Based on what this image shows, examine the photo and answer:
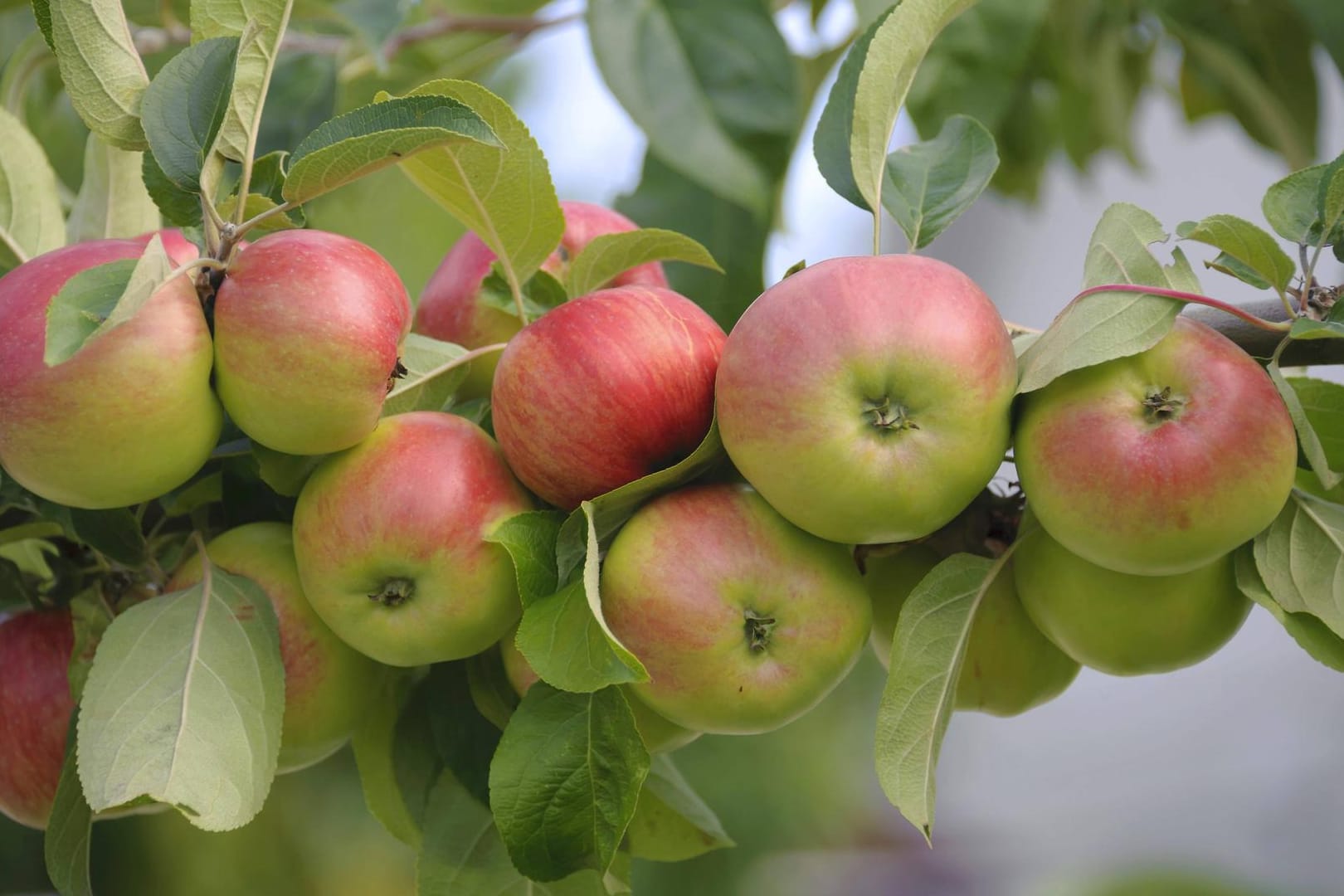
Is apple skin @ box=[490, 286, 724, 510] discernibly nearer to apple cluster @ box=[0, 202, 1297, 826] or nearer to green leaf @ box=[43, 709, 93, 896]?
apple cluster @ box=[0, 202, 1297, 826]

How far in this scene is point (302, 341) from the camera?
15.1 inches

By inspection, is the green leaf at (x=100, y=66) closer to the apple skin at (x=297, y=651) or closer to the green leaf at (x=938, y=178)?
the apple skin at (x=297, y=651)

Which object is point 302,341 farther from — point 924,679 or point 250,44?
point 924,679

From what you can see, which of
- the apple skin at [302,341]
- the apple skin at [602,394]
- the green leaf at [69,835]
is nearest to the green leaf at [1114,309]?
the apple skin at [602,394]

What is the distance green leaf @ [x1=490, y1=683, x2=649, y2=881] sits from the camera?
0.40 meters

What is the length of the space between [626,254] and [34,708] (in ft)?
1.00

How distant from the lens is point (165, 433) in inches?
15.2

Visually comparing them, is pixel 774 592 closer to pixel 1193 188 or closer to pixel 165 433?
pixel 165 433

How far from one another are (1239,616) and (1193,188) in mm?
3582

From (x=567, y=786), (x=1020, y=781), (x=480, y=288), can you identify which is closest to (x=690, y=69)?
(x=480, y=288)

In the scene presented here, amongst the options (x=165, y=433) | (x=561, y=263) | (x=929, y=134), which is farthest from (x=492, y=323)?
(x=929, y=134)

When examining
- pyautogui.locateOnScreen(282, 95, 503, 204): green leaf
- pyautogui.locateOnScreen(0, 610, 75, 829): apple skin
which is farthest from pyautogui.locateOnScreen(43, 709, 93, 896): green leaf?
pyautogui.locateOnScreen(282, 95, 503, 204): green leaf

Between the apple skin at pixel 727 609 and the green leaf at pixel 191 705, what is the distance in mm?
130

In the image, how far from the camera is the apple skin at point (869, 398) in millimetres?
373
